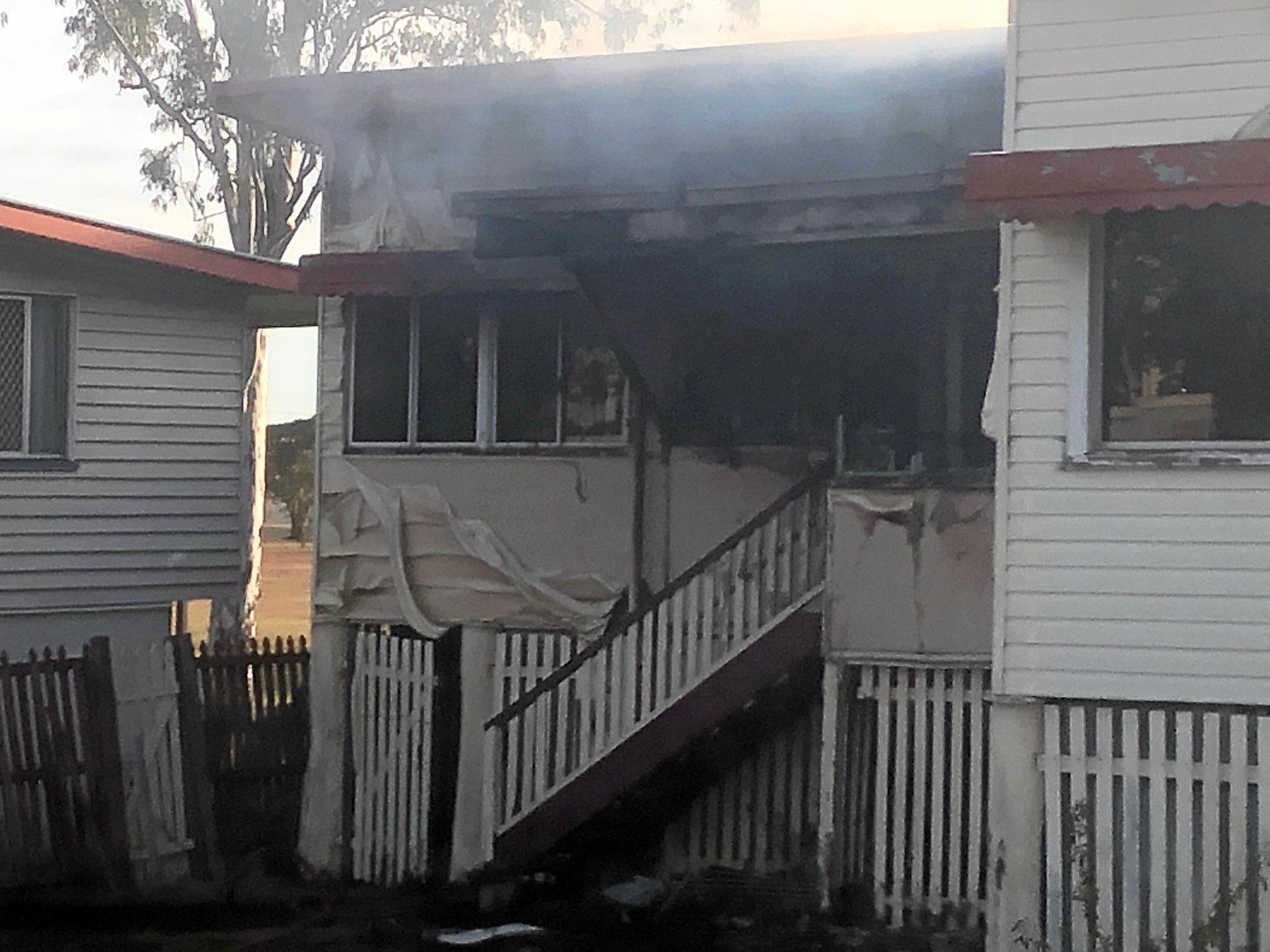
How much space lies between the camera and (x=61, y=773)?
11797 millimetres

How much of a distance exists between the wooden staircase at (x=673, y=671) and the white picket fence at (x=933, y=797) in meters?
0.59

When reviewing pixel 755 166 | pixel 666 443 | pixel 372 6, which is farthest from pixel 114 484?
pixel 372 6

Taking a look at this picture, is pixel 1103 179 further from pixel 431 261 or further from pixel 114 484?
pixel 114 484

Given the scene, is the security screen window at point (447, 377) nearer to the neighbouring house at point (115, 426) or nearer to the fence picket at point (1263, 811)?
the neighbouring house at point (115, 426)

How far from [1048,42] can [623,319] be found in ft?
11.7

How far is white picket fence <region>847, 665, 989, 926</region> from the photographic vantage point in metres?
10.4

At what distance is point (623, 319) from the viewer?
11242 mm

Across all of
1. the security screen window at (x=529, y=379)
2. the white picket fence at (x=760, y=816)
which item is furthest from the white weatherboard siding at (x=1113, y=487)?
the security screen window at (x=529, y=379)

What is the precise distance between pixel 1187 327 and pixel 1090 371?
45cm

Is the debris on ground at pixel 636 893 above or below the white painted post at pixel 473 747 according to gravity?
below

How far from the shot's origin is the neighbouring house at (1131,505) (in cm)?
808

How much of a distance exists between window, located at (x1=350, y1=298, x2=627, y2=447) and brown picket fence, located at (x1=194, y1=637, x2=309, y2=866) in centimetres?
195

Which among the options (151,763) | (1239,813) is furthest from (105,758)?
(1239,813)

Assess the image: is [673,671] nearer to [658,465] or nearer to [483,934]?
[658,465]
